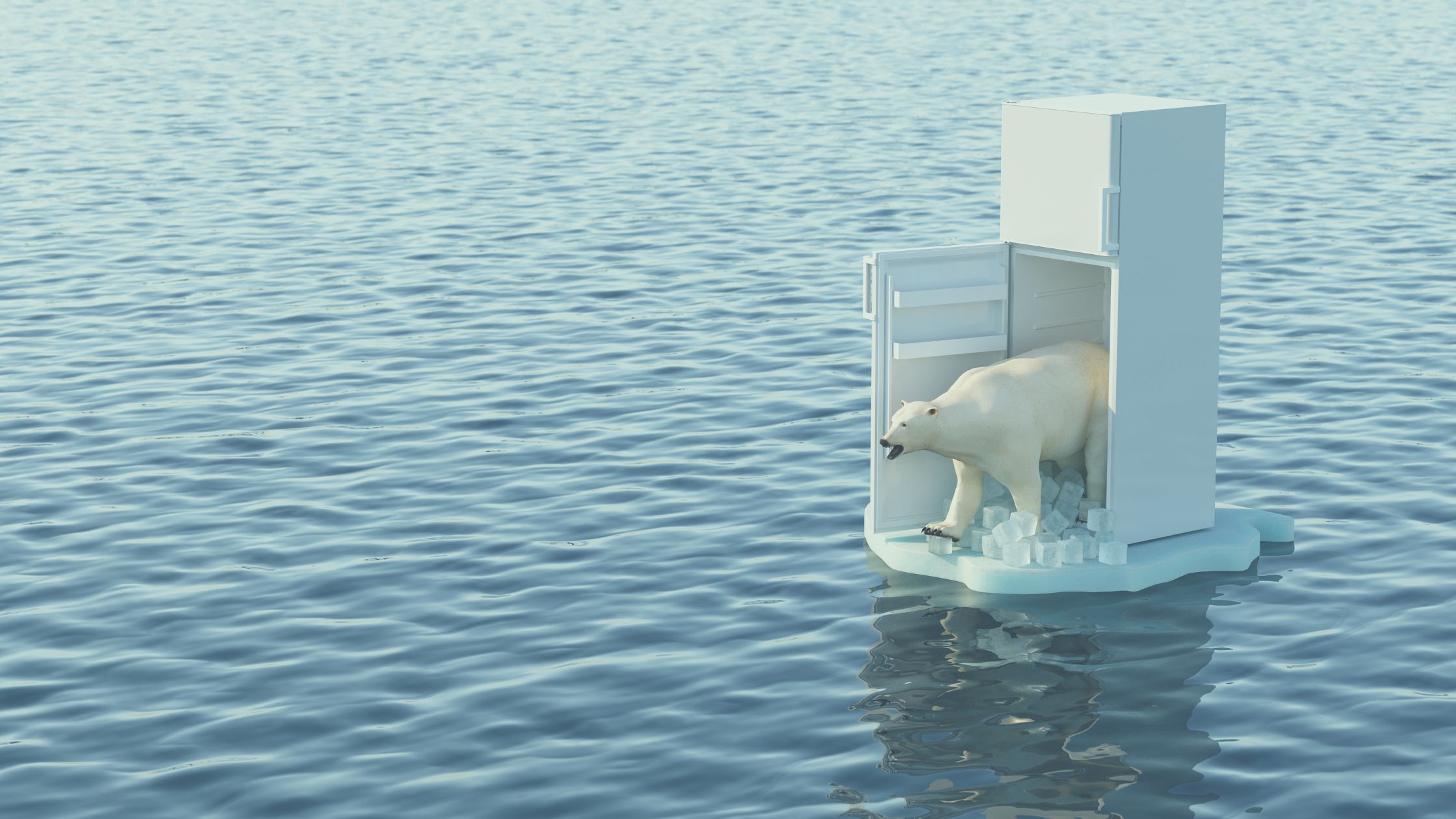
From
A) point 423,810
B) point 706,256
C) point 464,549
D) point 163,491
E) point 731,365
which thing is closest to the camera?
point 423,810

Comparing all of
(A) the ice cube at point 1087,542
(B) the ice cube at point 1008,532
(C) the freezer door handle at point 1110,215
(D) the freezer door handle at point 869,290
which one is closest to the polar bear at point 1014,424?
(B) the ice cube at point 1008,532

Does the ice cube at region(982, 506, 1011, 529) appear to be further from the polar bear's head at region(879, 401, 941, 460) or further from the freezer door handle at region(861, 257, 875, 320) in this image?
the freezer door handle at region(861, 257, 875, 320)

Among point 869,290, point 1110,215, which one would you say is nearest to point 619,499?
point 869,290

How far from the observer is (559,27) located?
39250 mm

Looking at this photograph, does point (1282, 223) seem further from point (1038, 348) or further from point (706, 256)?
point (1038, 348)

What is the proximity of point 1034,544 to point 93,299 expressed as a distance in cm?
1061

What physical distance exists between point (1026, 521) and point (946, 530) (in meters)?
0.44

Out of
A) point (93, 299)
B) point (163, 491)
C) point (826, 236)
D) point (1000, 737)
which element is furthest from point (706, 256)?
point (1000, 737)

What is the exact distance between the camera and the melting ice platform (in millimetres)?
10047

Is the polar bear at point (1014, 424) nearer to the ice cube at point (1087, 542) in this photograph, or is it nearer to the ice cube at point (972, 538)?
the ice cube at point (972, 538)

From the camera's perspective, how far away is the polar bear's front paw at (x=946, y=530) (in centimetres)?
1026

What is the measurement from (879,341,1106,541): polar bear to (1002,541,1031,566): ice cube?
0.23 metres

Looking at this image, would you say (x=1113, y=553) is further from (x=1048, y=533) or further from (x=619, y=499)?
(x=619, y=499)

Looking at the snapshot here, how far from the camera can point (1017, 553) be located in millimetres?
10117
